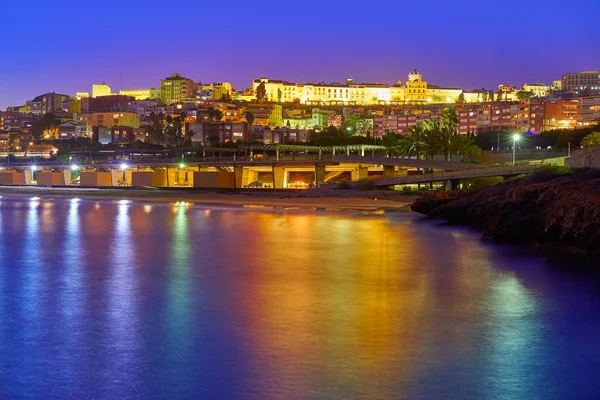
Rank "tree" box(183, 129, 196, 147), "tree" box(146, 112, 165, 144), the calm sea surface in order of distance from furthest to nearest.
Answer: "tree" box(146, 112, 165, 144), "tree" box(183, 129, 196, 147), the calm sea surface

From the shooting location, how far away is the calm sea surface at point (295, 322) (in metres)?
13.6

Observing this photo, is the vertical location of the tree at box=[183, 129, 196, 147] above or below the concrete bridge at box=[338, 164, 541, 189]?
above

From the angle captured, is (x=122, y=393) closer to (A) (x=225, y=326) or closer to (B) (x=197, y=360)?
(B) (x=197, y=360)

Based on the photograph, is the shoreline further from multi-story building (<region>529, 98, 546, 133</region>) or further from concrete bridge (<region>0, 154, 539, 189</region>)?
multi-story building (<region>529, 98, 546, 133</region>)

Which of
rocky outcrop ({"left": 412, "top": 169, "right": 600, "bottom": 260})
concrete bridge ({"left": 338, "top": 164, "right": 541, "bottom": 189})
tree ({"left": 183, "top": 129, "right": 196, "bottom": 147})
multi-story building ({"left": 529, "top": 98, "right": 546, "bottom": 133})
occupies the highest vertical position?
multi-story building ({"left": 529, "top": 98, "right": 546, "bottom": 133})

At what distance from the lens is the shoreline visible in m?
62.1

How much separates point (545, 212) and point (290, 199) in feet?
141

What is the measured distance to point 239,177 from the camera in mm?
103688

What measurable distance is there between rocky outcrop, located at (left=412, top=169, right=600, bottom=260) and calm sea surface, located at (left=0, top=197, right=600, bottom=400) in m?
1.64

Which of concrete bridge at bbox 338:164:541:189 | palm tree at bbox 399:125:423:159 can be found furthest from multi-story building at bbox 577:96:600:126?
concrete bridge at bbox 338:164:541:189

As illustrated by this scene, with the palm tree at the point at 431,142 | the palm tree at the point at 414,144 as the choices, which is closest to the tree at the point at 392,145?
the palm tree at the point at 414,144

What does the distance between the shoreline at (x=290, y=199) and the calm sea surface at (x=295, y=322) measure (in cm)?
2653

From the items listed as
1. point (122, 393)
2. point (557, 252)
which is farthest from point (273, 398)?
point (557, 252)

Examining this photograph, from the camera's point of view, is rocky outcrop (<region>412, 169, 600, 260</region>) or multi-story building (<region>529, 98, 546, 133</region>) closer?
rocky outcrop (<region>412, 169, 600, 260</region>)
